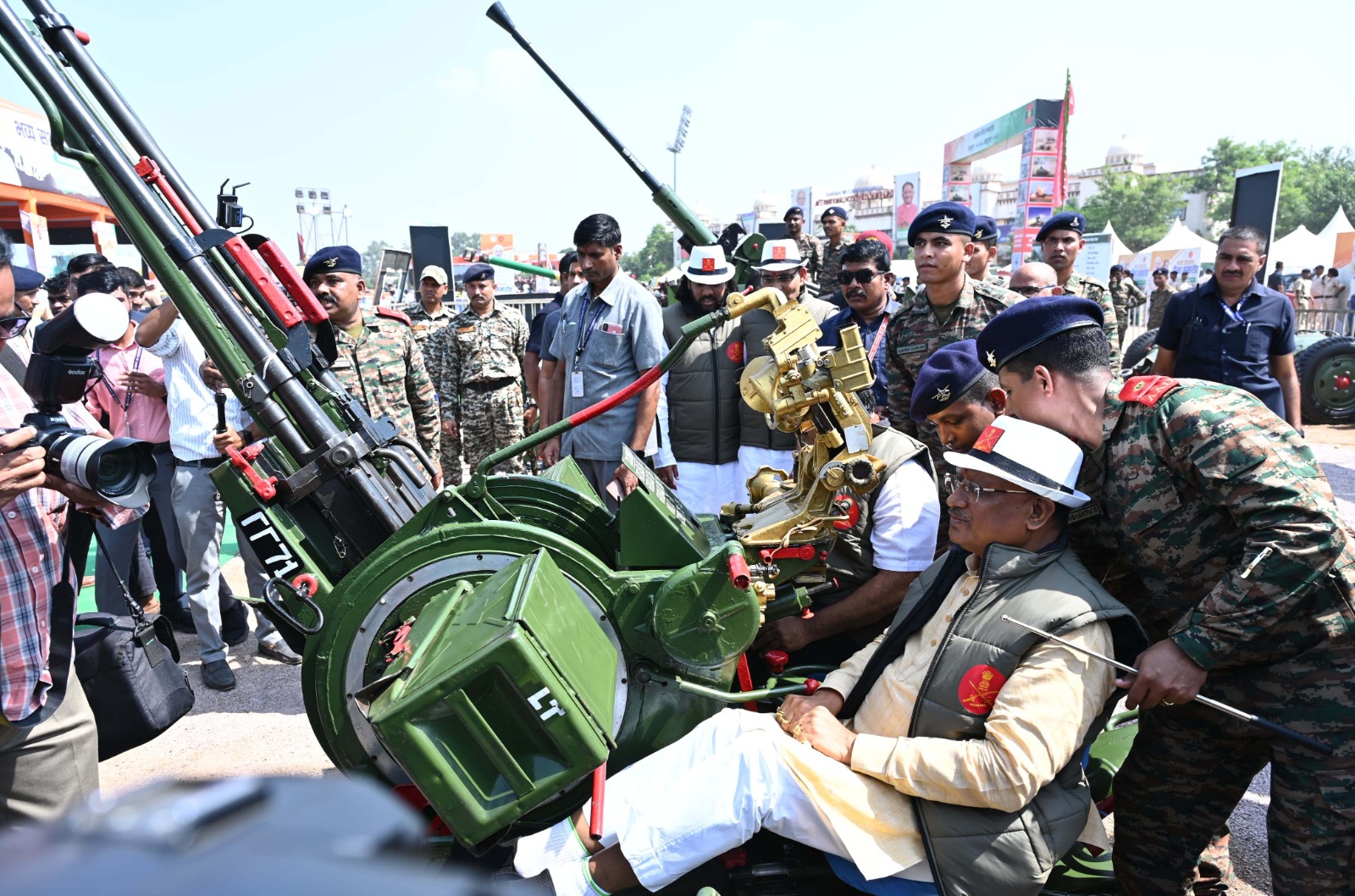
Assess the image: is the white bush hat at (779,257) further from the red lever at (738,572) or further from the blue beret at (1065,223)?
the red lever at (738,572)

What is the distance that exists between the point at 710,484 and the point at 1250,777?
303cm

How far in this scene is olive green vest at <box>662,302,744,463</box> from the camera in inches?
187

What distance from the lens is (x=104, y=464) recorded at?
200cm

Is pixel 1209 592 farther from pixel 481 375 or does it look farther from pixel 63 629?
pixel 481 375

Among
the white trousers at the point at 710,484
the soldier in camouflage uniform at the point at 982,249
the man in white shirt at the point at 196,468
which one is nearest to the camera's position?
the man in white shirt at the point at 196,468

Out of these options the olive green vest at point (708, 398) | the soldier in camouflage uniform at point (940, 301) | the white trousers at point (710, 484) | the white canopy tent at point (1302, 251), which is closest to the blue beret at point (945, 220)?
the soldier in camouflage uniform at point (940, 301)

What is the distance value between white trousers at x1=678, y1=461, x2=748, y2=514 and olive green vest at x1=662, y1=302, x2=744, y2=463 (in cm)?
5

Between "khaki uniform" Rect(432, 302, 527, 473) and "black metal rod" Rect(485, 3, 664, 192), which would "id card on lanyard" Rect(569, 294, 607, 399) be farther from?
"khaki uniform" Rect(432, 302, 527, 473)

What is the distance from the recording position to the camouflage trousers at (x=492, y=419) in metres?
6.93

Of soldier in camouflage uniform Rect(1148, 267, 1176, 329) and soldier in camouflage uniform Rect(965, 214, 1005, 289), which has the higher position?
soldier in camouflage uniform Rect(965, 214, 1005, 289)

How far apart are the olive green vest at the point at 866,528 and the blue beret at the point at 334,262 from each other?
3.33m

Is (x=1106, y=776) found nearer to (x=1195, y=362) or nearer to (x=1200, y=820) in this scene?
(x=1200, y=820)

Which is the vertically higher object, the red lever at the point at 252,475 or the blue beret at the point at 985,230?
the blue beret at the point at 985,230

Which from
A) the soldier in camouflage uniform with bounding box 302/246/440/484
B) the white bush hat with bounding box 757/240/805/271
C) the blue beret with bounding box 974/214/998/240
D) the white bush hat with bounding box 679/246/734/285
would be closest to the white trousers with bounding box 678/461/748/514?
the white bush hat with bounding box 679/246/734/285
